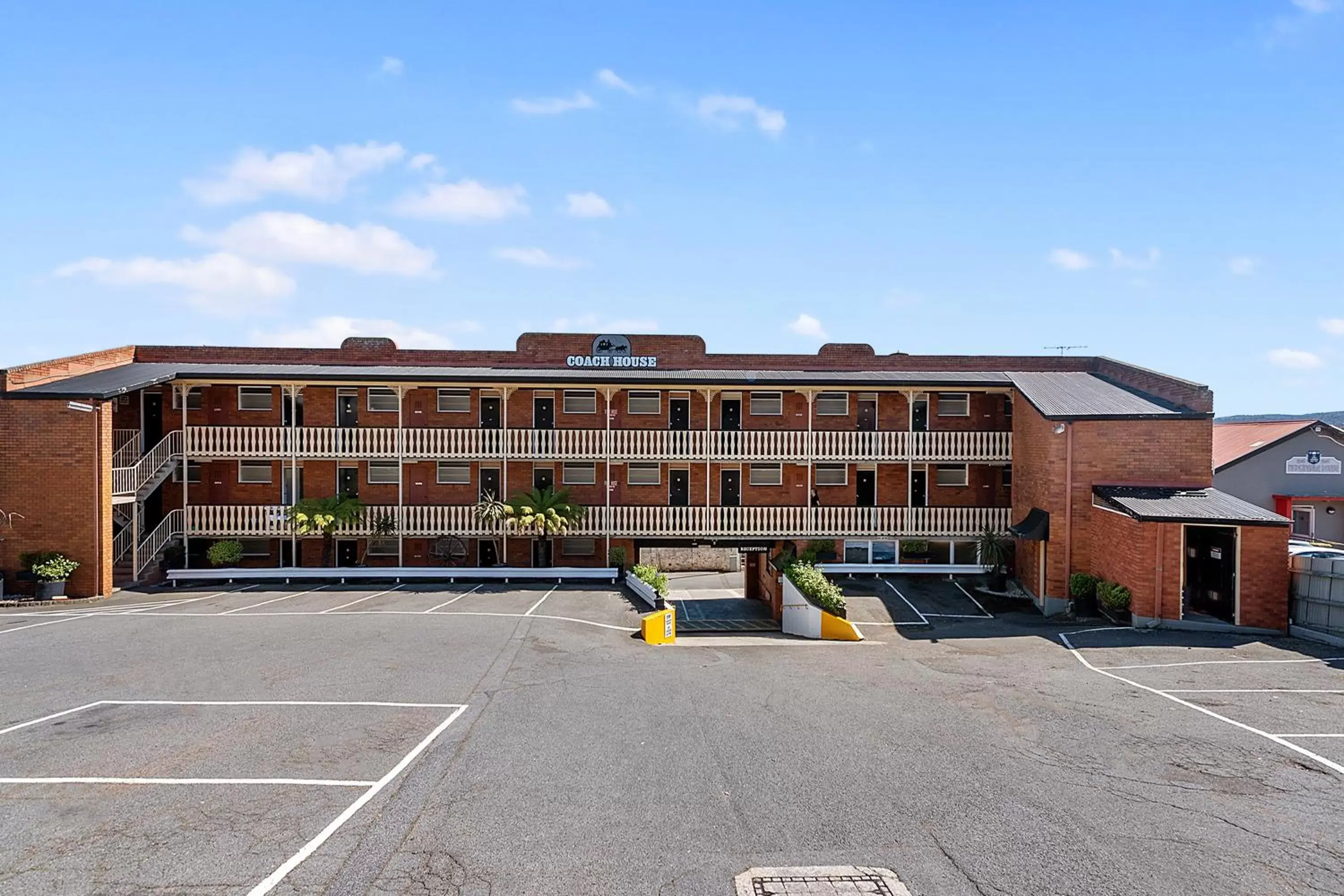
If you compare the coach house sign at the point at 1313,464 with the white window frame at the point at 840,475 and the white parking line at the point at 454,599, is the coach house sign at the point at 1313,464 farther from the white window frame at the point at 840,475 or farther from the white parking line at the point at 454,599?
the white parking line at the point at 454,599

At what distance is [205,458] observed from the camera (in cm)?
2608

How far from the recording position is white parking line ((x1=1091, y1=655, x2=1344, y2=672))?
1435 cm

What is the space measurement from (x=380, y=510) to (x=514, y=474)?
16.6 feet

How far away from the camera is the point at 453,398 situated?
2758 cm

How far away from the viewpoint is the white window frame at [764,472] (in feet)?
91.7

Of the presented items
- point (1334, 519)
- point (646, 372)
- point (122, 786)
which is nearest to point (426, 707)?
point (122, 786)

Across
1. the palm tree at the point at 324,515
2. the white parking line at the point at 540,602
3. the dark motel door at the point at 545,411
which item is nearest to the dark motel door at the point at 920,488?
the white parking line at the point at 540,602

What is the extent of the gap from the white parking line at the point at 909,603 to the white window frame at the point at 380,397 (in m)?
19.6

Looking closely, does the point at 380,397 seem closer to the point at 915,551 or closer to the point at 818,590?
the point at 818,590

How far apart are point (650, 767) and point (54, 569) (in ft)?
75.0

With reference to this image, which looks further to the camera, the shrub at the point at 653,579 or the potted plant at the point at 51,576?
the shrub at the point at 653,579

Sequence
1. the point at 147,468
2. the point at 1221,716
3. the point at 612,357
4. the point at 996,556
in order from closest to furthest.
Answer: the point at 1221,716
the point at 996,556
the point at 147,468
the point at 612,357

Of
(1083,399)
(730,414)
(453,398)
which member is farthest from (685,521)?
(1083,399)

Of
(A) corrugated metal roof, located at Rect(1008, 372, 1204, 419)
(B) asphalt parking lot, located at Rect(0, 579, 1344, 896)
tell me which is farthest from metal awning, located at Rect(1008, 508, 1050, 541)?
(B) asphalt parking lot, located at Rect(0, 579, 1344, 896)
